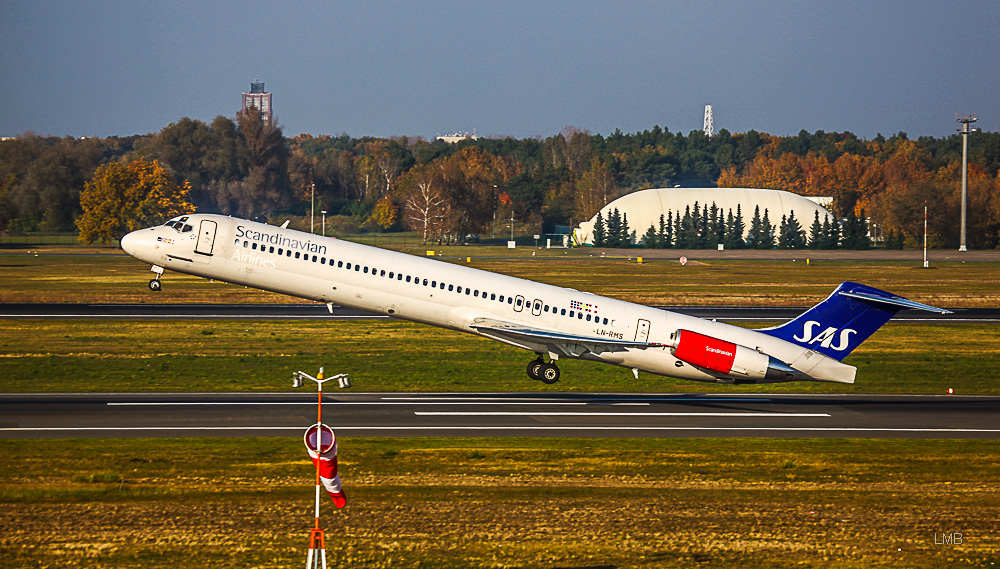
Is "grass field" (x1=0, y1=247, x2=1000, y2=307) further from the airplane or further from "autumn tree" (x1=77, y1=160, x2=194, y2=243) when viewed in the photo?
the airplane

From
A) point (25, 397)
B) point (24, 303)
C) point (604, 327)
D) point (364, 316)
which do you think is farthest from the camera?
→ point (24, 303)

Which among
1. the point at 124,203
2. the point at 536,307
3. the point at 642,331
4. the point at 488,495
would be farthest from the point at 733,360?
the point at 124,203

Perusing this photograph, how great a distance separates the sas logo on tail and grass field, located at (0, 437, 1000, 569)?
660 cm

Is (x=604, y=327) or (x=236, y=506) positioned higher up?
(x=604, y=327)

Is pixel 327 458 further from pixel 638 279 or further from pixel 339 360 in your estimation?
pixel 638 279

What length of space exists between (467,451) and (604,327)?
1095 cm

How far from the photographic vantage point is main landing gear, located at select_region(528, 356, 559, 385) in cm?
3678

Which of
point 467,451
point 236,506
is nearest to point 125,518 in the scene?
point 236,506

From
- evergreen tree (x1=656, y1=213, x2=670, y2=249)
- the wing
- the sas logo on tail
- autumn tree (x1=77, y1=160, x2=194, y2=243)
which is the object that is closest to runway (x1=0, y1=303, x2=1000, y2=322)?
the wing

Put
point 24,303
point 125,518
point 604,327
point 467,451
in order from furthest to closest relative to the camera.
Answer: point 24,303 < point 604,327 < point 467,451 < point 125,518

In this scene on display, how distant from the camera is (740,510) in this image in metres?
21.4

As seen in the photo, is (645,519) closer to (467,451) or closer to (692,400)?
(467,451)

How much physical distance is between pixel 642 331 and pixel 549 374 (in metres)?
4.02

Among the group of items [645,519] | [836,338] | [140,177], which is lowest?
[645,519]
